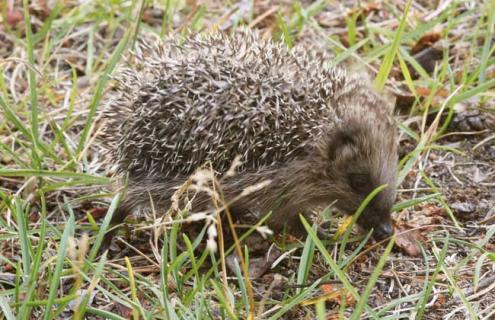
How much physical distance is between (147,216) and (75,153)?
77 cm

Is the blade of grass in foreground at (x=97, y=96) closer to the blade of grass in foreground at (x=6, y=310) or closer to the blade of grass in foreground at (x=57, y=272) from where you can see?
the blade of grass in foreground at (x=57, y=272)

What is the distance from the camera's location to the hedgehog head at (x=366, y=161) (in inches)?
203

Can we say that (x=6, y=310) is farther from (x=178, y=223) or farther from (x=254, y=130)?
(x=254, y=130)

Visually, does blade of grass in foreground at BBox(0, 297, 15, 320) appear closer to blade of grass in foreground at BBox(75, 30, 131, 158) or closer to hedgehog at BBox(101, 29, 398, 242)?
hedgehog at BBox(101, 29, 398, 242)

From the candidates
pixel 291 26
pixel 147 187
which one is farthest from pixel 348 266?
pixel 291 26

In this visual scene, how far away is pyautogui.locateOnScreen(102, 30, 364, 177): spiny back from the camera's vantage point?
195 inches

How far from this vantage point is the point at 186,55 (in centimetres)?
521

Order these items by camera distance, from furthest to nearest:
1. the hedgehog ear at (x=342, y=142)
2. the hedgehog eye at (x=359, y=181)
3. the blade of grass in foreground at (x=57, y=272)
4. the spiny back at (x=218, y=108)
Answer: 1. the hedgehog eye at (x=359, y=181)
2. the hedgehog ear at (x=342, y=142)
3. the spiny back at (x=218, y=108)
4. the blade of grass in foreground at (x=57, y=272)

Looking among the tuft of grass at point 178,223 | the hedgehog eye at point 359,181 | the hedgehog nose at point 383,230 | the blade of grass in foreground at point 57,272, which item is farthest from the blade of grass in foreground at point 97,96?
the hedgehog nose at point 383,230

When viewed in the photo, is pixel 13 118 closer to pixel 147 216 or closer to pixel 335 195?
pixel 147 216

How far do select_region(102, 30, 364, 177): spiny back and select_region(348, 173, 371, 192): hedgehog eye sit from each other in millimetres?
363

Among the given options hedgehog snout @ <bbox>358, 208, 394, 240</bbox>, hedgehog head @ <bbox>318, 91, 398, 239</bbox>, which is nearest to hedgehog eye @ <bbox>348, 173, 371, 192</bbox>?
hedgehog head @ <bbox>318, 91, 398, 239</bbox>

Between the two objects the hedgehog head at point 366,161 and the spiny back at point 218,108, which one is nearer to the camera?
the spiny back at point 218,108

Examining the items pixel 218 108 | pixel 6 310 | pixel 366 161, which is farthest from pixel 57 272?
pixel 366 161
